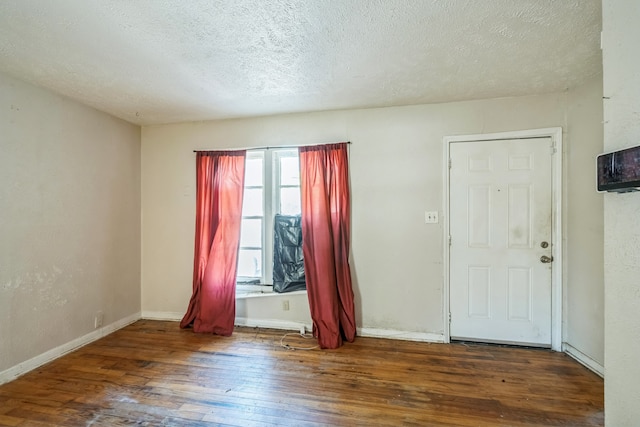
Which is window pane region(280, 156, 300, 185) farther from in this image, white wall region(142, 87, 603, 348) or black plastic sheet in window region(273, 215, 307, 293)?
black plastic sheet in window region(273, 215, 307, 293)

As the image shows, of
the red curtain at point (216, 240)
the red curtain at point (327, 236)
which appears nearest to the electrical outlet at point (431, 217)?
the red curtain at point (327, 236)

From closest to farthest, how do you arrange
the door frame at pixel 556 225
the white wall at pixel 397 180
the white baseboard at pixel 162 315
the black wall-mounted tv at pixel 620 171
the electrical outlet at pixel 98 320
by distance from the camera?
the black wall-mounted tv at pixel 620 171
the door frame at pixel 556 225
the white wall at pixel 397 180
the electrical outlet at pixel 98 320
the white baseboard at pixel 162 315

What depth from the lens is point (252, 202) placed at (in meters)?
3.32

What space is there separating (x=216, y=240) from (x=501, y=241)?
300 cm

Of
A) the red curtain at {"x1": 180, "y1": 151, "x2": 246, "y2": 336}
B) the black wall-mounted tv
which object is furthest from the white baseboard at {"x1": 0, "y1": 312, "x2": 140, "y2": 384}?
the black wall-mounted tv

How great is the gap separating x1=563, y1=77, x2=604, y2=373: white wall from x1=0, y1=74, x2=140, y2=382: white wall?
15.2 feet

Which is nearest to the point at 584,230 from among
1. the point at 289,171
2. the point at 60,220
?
the point at 289,171

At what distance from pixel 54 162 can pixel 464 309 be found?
415 cm

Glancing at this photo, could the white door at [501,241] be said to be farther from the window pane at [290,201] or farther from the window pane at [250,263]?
the window pane at [250,263]

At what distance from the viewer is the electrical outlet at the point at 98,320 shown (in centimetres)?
292

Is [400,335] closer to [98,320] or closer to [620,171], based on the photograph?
[620,171]

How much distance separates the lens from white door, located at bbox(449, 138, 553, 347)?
2.64 meters

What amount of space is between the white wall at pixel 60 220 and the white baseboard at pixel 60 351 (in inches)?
1.2

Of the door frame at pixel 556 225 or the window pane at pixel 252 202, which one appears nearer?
the door frame at pixel 556 225
